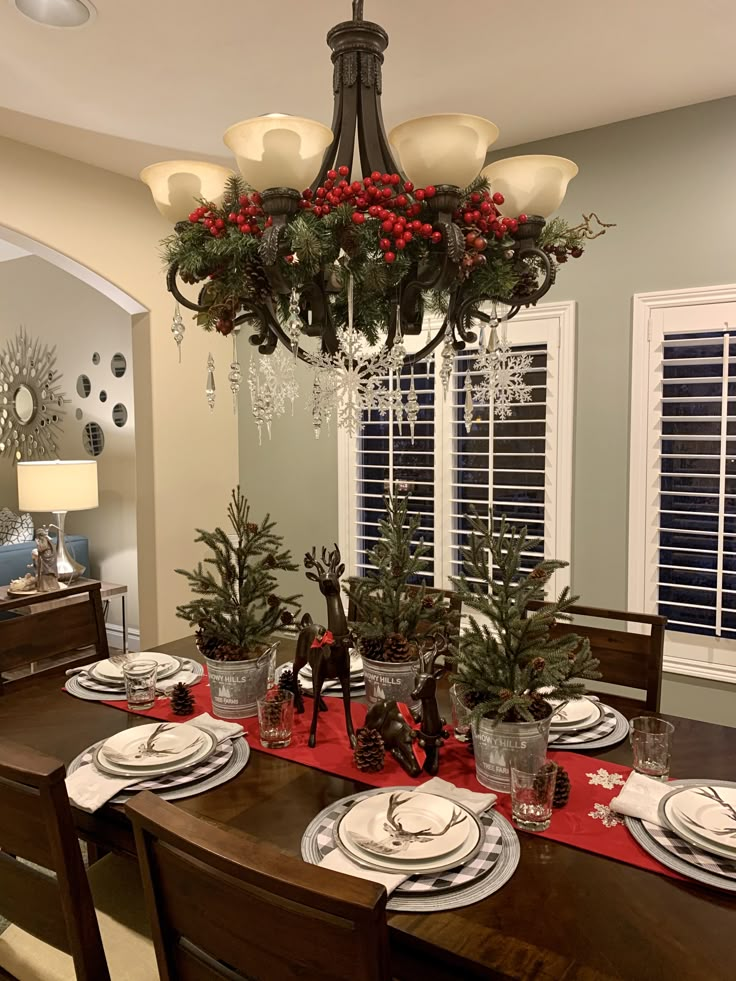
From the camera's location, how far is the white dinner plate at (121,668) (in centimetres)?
207

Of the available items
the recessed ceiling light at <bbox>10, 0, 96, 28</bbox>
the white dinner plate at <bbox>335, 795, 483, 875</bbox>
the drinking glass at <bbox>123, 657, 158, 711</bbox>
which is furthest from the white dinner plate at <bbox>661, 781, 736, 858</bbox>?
the recessed ceiling light at <bbox>10, 0, 96, 28</bbox>

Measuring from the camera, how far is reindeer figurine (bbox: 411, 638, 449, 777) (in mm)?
1467

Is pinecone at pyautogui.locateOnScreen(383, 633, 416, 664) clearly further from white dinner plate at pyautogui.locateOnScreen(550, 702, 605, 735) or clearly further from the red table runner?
white dinner plate at pyautogui.locateOnScreen(550, 702, 605, 735)

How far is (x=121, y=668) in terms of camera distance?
6.95 ft

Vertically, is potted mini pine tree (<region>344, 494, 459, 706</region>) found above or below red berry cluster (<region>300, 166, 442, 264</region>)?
below

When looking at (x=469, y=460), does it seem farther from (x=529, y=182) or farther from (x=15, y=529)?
(x=15, y=529)

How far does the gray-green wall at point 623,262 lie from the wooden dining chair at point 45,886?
216 centimetres

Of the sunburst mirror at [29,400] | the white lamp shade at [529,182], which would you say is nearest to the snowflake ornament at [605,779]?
the white lamp shade at [529,182]

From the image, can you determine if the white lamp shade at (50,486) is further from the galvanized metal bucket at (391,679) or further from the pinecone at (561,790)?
the pinecone at (561,790)

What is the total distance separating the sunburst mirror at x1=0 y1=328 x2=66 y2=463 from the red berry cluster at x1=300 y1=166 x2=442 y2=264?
185 inches

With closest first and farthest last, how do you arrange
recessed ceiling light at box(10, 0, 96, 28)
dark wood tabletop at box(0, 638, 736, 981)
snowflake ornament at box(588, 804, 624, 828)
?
dark wood tabletop at box(0, 638, 736, 981)
snowflake ornament at box(588, 804, 624, 828)
recessed ceiling light at box(10, 0, 96, 28)

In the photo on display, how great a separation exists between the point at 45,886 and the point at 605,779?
105cm

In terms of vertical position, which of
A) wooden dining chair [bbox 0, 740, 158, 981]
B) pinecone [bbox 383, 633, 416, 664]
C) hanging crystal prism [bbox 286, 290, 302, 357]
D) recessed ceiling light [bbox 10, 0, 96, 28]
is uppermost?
recessed ceiling light [bbox 10, 0, 96, 28]

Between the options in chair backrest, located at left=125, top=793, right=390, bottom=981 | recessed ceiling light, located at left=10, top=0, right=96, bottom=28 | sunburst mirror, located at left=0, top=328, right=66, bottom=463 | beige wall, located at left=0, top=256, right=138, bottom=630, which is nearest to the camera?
chair backrest, located at left=125, top=793, right=390, bottom=981
